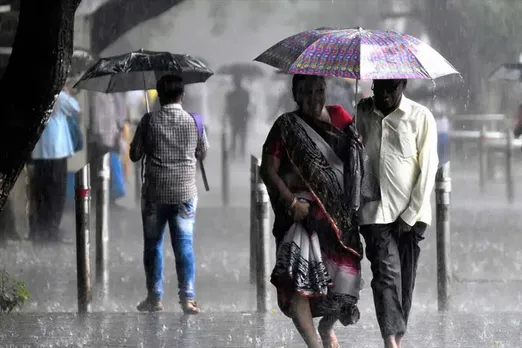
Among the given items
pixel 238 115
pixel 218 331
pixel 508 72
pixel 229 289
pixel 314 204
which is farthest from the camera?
pixel 508 72

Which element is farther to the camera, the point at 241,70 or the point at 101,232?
the point at 241,70

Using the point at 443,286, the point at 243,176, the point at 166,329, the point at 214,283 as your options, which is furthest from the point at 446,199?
the point at 243,176

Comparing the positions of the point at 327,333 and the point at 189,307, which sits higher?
the point at 327,333

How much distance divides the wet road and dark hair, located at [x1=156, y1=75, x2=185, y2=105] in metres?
1.58

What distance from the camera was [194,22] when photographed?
1433 cm

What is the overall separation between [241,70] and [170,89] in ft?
15.7

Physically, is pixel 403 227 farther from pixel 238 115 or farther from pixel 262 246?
pixel 238 115

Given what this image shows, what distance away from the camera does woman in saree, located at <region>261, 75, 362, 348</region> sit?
23.7 ft

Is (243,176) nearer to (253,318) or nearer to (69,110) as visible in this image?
(69,110)

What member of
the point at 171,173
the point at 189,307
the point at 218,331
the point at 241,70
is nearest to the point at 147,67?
the point at 171,173

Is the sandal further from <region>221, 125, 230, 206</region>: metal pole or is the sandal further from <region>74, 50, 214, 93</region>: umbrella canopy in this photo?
<region>221, 125, 230, 206</region>: metal pole

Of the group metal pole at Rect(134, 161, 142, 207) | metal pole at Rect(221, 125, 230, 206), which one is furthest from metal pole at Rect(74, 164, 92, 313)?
metal pole at Rect(221, 125, 230, 206)

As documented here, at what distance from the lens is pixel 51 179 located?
14.2 m

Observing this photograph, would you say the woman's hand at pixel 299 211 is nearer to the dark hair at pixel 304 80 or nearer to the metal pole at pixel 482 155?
the dark hair at pixel 304 80
